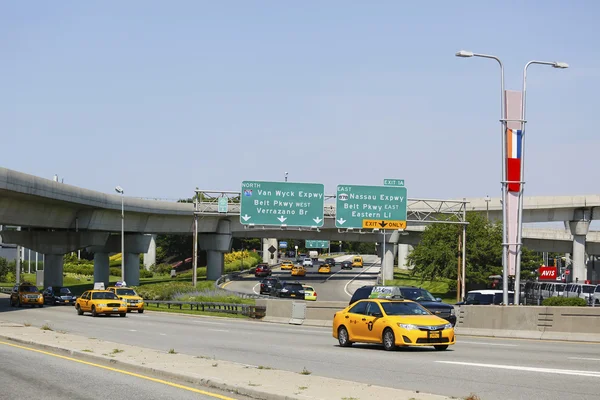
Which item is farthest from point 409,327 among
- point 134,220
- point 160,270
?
point 160,270

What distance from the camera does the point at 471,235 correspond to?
83750 millimetres

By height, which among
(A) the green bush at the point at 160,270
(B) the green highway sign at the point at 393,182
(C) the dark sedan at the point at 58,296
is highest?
(B) the green highway sign at the point at 393,182

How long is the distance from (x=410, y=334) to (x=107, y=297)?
96.0 feet

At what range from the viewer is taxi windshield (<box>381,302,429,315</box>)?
22.8 meters

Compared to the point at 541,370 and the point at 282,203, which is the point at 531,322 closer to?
the point at 541,370

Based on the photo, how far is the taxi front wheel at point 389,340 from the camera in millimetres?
22156

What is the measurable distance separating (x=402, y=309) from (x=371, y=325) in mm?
957

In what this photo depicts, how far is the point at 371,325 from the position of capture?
76.1 feet

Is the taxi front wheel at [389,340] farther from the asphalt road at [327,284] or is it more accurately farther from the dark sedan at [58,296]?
the asphalt road at [327,284]

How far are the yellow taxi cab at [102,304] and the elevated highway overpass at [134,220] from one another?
830 cm

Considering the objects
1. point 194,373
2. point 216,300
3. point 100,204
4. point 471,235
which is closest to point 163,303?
point 216,300

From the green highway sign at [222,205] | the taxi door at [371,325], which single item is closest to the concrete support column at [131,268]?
the green highway sign at [222,205]

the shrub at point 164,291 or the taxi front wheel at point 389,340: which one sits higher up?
the taxi front wheel at point 389,340

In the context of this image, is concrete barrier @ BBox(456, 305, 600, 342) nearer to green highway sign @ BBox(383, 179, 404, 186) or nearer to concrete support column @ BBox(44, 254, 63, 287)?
green highway sign @ BBox(383, 179, 404, 186)
